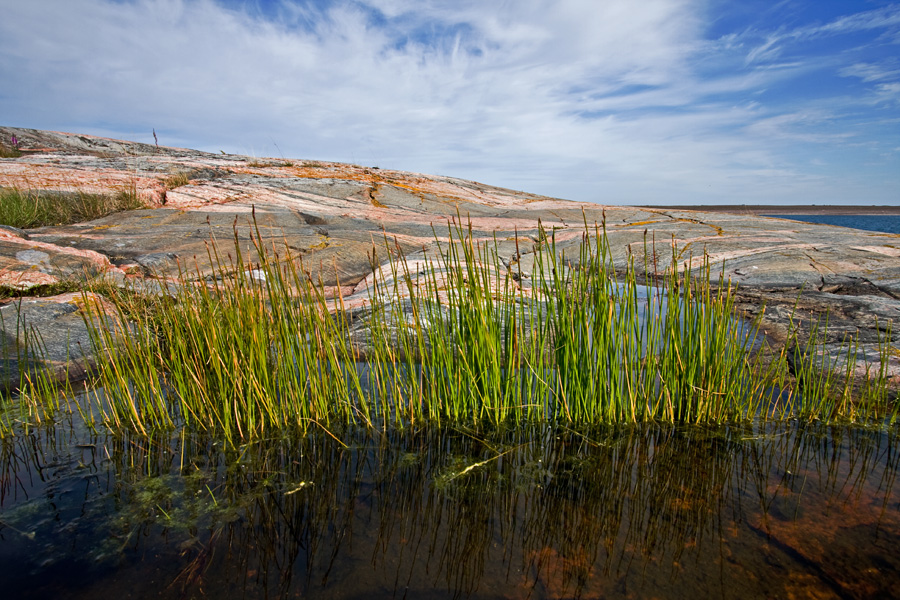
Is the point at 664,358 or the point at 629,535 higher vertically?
the point at 664,358

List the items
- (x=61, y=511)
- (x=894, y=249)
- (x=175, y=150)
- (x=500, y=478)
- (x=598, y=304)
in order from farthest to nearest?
(x=175, y=150) → (x=894, y=249) → (x=598, y=304) → (x=500, y=478) → (x=61, y=511)

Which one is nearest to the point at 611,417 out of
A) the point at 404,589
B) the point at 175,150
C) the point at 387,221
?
the point at 404,589

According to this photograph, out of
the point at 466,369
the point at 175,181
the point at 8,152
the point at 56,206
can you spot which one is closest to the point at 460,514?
the point at 466,369

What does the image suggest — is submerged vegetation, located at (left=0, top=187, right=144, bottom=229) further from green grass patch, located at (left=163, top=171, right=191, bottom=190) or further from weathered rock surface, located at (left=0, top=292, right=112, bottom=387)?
weathered rock surface, located at (left=0, top=292, right=112, bottom=387)

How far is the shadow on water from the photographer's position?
1312 millimetres

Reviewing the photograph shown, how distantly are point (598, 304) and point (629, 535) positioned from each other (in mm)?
905

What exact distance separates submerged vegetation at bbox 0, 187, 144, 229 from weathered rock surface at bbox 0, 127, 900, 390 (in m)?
0.36

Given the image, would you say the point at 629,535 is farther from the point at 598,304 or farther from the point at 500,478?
the point at 598,304

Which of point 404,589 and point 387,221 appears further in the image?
point 387,221

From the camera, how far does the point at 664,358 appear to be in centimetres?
218

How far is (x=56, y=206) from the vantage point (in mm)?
6863

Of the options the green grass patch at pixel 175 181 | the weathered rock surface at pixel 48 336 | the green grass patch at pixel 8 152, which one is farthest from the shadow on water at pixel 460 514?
the green grass patch at pixel 8 152

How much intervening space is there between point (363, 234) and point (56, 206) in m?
4.38

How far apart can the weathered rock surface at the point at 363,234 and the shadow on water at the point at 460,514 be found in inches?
31.9
